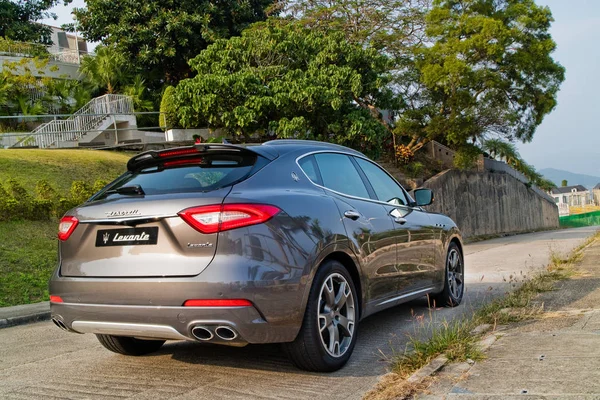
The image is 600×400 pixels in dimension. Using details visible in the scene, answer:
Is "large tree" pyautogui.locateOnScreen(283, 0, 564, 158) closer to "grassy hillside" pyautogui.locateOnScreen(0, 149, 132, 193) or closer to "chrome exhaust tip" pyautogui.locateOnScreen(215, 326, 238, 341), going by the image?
"grassy hillside" pyautogui.locateOnScreen(0, 149, 132, 193)

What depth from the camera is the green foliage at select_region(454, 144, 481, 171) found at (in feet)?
94.9

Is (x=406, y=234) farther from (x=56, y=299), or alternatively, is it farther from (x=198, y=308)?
(x=56, y=299)

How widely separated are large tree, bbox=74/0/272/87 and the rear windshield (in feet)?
80.1

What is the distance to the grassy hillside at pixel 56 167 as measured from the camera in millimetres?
15016

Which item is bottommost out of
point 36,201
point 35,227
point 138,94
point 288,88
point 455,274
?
point 455,274

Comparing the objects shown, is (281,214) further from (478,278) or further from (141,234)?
(478,278)

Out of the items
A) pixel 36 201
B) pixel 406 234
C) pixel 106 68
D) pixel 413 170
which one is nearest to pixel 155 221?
pixel 406 234

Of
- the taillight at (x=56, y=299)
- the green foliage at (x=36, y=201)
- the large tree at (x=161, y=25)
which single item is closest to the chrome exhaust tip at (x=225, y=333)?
the taillight at (x=56, y=299)

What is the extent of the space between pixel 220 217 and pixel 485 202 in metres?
28.4

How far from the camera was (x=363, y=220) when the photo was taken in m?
5.17

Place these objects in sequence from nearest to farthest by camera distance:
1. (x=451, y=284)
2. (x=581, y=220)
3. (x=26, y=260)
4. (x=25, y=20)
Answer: (x=451, y=284)
(x=26, y=260)
(x=25, y=20)
(x=581, y=220)

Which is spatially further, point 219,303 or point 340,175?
point 340,175

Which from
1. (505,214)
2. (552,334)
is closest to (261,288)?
(552,334)

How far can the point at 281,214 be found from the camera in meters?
4.20
